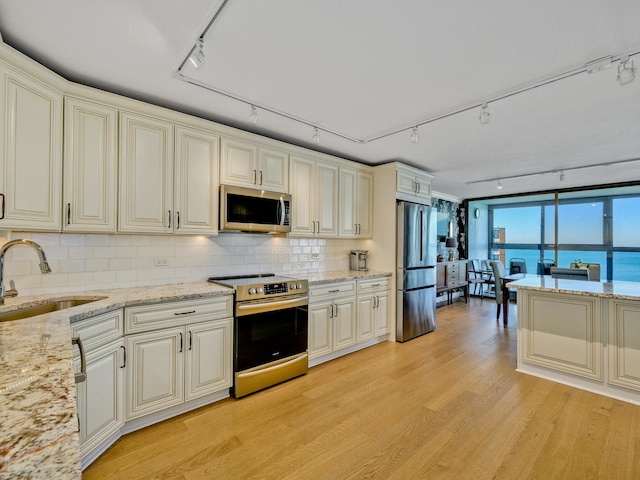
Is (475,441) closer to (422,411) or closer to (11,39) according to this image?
(422,411)

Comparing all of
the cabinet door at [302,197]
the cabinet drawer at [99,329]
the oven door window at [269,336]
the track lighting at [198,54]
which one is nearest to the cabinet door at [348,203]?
the cabinet door at [302,197]

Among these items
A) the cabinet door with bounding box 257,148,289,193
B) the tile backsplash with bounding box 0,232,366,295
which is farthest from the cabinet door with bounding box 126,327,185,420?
the cabinet door with bounding box 257,148,289,193

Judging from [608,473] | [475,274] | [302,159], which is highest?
[302,159]

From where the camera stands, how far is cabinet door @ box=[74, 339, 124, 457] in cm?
181

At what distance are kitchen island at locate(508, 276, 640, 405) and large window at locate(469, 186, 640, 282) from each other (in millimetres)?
3686

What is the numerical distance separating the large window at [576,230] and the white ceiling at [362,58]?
12.1 ft

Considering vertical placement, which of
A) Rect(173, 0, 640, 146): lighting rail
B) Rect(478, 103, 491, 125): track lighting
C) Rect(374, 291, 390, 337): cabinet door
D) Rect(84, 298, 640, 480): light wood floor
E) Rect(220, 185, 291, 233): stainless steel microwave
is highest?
Rect(173, 0, 640, 146): lighting rail

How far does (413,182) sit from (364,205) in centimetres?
83

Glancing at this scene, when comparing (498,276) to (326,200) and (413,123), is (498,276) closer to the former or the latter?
(326,200)

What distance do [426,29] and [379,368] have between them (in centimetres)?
307

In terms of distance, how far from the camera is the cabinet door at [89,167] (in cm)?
220

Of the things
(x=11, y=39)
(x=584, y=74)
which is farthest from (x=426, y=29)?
(x=11, y=39)

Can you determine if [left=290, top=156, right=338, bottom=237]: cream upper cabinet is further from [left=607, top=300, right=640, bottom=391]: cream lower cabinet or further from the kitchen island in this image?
[left=607, top=300, right=640, bottom=391]: cream lower cabinet

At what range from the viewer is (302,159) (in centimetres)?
362
